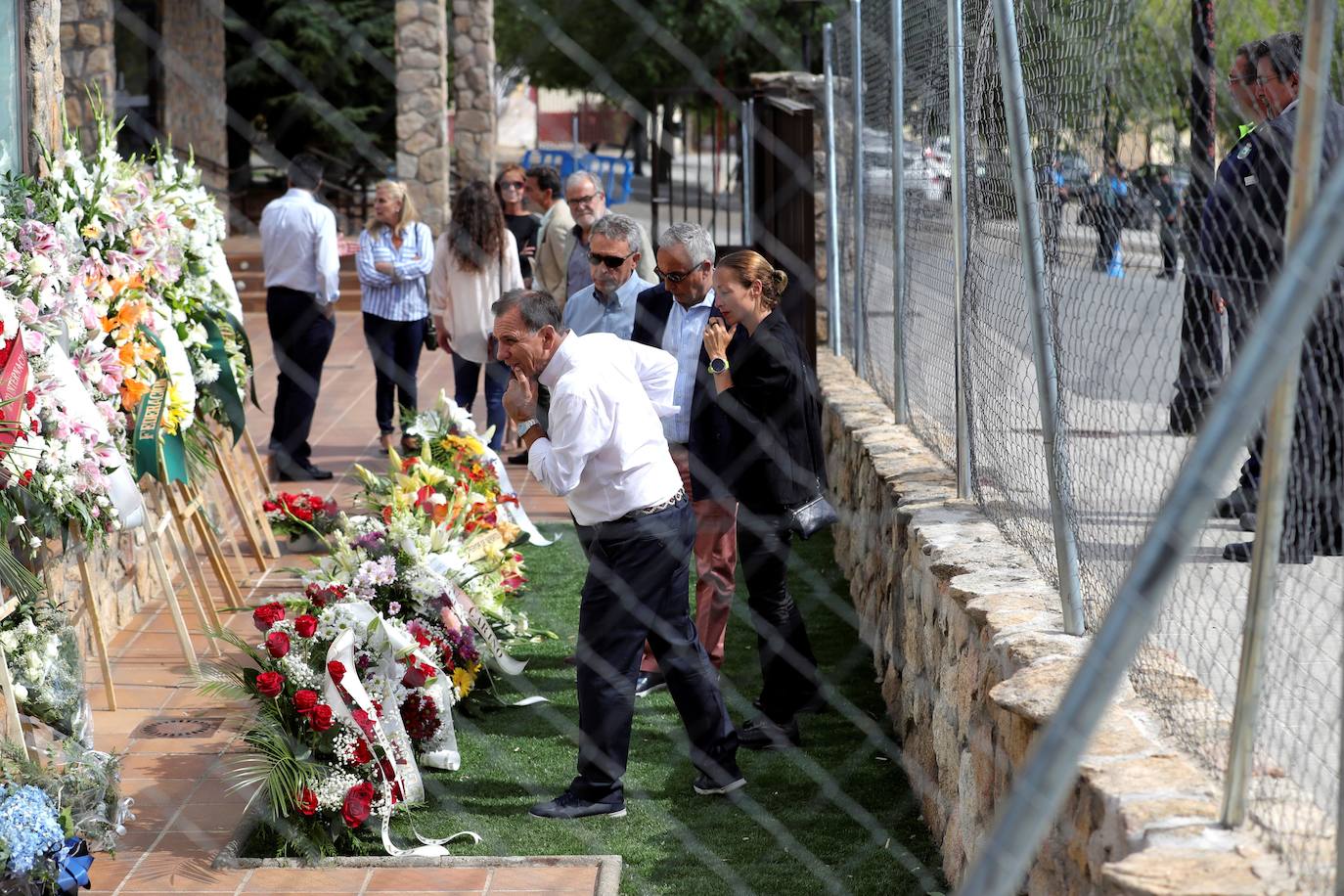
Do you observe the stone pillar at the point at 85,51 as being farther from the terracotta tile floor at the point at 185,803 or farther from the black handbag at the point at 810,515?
the black handbag at the point at 810,515

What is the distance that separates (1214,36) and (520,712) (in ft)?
11.7

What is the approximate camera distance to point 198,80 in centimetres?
1902

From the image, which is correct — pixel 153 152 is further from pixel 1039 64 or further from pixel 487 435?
pixel 1039 64

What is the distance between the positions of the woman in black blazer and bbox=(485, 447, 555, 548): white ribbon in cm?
209

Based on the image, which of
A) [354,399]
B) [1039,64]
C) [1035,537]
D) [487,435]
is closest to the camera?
[1039,64]

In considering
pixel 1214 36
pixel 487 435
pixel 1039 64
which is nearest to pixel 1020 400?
pixel 1039 64

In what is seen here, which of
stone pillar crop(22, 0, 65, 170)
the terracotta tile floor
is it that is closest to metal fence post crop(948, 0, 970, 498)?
the terracotta tile floor

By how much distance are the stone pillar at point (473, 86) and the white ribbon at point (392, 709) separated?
14090 mm

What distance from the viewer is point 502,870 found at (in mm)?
4148

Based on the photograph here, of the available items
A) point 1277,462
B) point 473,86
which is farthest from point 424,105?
point 1277,462

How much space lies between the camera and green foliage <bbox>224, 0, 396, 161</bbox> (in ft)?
63.4

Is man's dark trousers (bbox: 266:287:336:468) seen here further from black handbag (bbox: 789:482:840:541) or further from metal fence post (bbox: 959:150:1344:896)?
metal fence post (bbox: 959:150:1344:896)

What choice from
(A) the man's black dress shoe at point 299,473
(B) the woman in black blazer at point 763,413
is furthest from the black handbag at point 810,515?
(A) the man's black dress shoe at point 299,473

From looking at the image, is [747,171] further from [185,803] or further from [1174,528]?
[1174,528]
